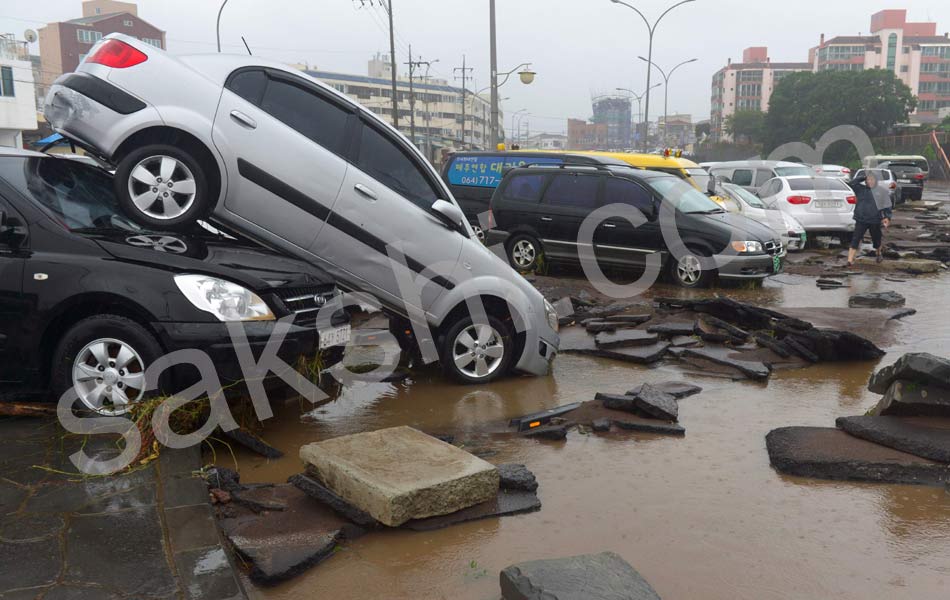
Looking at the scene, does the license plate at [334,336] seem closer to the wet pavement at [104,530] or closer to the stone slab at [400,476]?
the stone slab at [400,476]

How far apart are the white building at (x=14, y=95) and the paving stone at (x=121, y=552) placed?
4945 cm

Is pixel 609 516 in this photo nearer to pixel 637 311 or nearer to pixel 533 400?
pixel 533 400

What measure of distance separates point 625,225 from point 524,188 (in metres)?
1.89

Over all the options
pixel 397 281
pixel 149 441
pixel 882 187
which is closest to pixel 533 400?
pixel 397 281

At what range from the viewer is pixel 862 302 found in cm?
1137

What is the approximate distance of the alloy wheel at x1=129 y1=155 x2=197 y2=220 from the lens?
620 centimetres

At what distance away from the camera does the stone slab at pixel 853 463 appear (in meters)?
5.05

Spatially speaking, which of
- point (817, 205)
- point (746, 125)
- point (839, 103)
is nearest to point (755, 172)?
point (817, 205)

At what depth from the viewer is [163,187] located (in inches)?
247

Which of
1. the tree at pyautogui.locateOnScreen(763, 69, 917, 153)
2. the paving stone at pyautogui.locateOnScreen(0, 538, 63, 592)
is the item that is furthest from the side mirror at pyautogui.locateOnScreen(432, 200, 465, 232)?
the tree at pyautogui.locateOnScreen(763, 69, 917, 153)

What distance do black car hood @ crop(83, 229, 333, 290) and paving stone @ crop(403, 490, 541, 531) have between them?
6.52 feet

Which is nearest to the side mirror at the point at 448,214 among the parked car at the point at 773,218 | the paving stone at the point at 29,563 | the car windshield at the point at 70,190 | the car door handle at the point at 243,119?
the car door handle at the point at 243,119

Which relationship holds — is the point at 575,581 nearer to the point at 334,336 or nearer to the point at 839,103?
the point at 334,336

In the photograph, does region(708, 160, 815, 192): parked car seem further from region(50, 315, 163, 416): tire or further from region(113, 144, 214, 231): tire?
region(50, 315, 163, 416): tire
